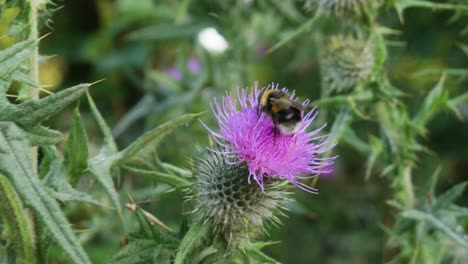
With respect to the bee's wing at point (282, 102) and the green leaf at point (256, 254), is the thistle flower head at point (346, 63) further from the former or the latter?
the green leaf at point (256, 254)

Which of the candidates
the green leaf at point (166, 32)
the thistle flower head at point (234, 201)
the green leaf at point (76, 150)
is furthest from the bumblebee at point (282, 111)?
the green leaf at point (166, 32)

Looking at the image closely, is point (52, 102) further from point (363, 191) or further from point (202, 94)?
point (363, 191)

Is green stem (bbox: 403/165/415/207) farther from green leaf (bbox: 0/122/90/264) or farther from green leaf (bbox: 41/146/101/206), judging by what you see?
green leaf (bbox: 0/122/90/264)

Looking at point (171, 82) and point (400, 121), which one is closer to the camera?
point (400, 121)

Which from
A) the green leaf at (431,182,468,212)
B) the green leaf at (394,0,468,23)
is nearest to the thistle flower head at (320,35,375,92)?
the green leaf at (394,0,468,23)

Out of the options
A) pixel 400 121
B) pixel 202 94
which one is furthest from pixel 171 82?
pixel 400 121

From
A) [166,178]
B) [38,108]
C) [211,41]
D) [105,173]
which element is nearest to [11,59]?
[38,108]

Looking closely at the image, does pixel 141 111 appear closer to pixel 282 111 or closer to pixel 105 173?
pixel 105 173
